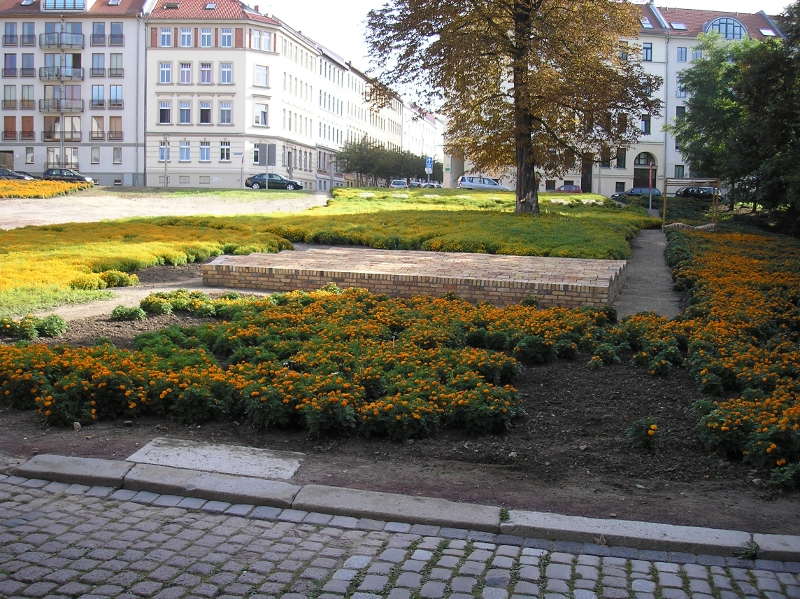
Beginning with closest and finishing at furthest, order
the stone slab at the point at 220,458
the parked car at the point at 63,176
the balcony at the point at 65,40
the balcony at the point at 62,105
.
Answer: the stone slab at the point at 220,458 < the parked car at the point at 63,176 < the balcony at the point at 65,40 < the balcony at the point at 62,105

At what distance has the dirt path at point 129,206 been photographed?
84.3ft

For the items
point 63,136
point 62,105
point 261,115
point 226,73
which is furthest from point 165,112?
point 63,136

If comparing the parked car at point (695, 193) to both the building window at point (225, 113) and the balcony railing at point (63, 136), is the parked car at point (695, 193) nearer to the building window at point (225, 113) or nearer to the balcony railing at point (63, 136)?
the building window at point (225, 113)

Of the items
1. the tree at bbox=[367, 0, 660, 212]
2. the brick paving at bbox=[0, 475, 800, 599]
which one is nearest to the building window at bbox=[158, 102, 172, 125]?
the tree at bbox=[367, 0, 660, 212]

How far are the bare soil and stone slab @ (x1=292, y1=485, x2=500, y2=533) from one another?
0.15m

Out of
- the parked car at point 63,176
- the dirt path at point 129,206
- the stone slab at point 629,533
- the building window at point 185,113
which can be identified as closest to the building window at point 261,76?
the building window at point 185,113

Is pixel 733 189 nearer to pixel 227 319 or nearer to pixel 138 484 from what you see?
pixel 227 319

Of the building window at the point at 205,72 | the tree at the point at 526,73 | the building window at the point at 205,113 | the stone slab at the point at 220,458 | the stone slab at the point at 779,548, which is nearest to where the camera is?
the stone slab at the point at 779,548

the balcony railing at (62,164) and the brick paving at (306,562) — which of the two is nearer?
the brick paving at (306,562)

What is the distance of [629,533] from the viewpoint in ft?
14.6

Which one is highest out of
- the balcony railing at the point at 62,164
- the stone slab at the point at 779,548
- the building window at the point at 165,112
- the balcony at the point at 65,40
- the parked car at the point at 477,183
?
the balcony at the point at 65,40

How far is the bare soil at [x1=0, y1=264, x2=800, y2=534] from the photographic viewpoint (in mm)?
4844

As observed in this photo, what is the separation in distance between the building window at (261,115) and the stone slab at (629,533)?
71.2m

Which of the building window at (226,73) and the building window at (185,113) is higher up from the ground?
the building window at (226,73)
